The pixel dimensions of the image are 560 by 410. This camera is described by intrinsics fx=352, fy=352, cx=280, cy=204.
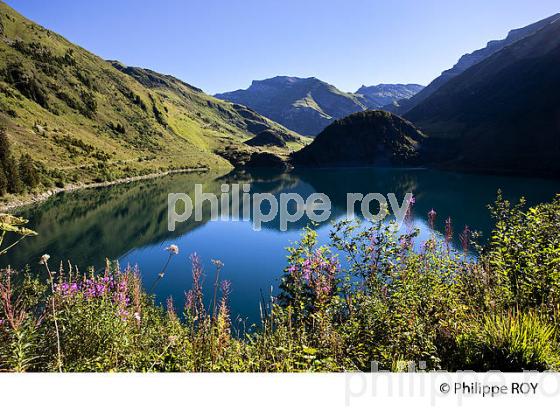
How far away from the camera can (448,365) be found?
4.53 meters

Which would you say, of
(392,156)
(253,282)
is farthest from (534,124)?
(253,282)

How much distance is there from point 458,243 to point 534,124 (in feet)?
442

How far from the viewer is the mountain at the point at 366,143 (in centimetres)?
16888

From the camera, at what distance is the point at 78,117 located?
12900 centimetres

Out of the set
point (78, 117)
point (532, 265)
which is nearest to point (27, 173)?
point (78, 117)

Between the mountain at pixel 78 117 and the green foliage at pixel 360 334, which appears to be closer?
the green foliage at pixel 360 334

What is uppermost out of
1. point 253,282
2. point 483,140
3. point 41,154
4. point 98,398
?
point 483,140

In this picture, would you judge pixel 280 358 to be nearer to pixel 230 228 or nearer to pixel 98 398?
pixel 98 398

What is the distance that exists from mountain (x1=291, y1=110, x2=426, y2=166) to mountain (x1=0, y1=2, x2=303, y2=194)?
45813mm

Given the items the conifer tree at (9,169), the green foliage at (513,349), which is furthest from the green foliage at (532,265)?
the conifer tree at (9,169)

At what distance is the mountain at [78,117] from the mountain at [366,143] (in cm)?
4581

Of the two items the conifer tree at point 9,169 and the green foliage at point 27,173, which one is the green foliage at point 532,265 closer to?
the conifer tree at point 9,169

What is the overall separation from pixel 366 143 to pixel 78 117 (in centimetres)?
12646

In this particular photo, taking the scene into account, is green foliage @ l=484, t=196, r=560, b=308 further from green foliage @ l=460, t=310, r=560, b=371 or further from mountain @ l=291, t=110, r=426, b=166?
mountain @ l=291, t=110, r=426, b=166
